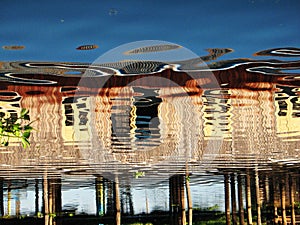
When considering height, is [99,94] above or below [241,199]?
above

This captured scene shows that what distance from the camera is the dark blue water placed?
3.46 meters

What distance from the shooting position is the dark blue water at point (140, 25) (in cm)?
346

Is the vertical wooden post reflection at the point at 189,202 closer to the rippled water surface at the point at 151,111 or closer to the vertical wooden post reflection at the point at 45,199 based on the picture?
the rippled water surface at the point at 151,111

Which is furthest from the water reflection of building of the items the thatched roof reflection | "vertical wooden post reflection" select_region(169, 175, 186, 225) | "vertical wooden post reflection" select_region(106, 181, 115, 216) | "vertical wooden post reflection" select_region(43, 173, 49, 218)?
"vertical wooden post reflection" select_region(106, 181, 115, 216)

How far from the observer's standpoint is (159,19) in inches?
142

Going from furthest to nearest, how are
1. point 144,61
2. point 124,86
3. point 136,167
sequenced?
1. point 136,167
2. point 124,86
3. point 144,61

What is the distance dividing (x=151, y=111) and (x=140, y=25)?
1.46m

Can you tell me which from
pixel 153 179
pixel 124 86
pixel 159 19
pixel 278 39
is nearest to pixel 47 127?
pixel 124 86

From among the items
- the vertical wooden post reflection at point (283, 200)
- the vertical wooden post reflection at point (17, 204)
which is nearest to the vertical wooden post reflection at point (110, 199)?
the vertical wooden post reflection at point (17, 204)

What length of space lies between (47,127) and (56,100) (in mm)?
650

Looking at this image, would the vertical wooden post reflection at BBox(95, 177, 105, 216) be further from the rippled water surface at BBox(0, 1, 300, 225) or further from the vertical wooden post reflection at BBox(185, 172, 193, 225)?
the vertical wooden post reflection at BBox(185, 172, 193, 225)

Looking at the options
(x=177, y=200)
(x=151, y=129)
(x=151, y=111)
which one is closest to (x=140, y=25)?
(x=151, y=111)

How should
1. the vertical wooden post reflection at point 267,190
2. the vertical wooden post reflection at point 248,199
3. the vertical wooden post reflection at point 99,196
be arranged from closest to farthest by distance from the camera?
1. the vertical wooden post reflection at point 248,199
2. the vertical wooden post reflection at point 99,196
3. the vertical wooden post reflection at point 267,190

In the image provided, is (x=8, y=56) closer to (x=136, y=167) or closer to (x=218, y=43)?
(x=218, y=43)
